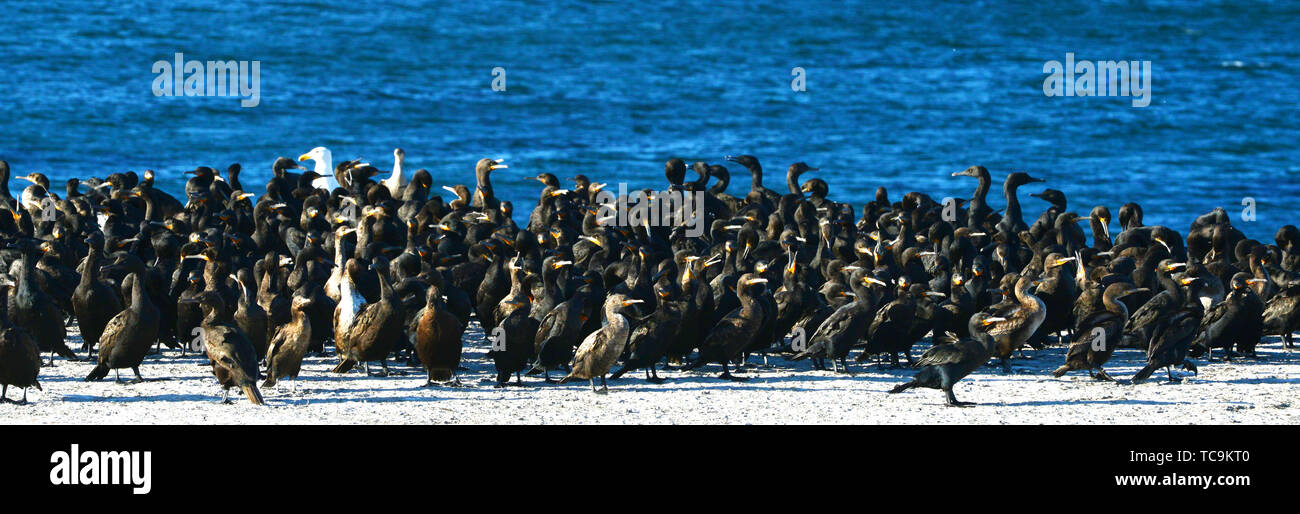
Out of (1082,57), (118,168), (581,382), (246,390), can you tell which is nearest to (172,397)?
(246,390)

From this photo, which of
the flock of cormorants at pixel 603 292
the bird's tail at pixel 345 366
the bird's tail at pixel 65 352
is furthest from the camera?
the bird's tail at pixel 65 352

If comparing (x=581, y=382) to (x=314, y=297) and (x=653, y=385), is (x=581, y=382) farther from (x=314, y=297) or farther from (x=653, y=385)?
(x=314, y=297)

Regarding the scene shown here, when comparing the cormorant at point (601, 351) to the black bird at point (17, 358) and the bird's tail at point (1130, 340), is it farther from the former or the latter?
the bird's tail at point (1130, 340)

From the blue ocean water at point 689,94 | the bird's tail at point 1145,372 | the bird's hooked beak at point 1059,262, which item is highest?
the blue ocean water at point 689,94

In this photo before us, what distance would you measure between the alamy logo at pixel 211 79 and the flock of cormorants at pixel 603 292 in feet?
154

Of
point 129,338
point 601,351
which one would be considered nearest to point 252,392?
point 129,338

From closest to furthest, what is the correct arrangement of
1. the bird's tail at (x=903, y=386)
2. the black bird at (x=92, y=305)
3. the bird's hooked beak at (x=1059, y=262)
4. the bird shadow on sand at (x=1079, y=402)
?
the bird's tail at (x=903, y=386) < the bird shadow on sand at (x=1079, y=402) < the black bird at (x=92, y=305) < the bird's hooked beak at (x=1059, y=262)

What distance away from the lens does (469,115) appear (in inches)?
2667

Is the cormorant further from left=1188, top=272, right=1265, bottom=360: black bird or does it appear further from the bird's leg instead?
left=1188, top=272, right=1265, bottom=360: black bird

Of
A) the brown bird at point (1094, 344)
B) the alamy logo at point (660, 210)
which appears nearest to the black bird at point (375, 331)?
the brown bird at point (1094, 344)

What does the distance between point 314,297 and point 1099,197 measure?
141 feet

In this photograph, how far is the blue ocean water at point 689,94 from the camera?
5991 cm

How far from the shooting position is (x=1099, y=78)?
256ft

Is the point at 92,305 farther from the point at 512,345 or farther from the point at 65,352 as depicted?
the point at 512,345
